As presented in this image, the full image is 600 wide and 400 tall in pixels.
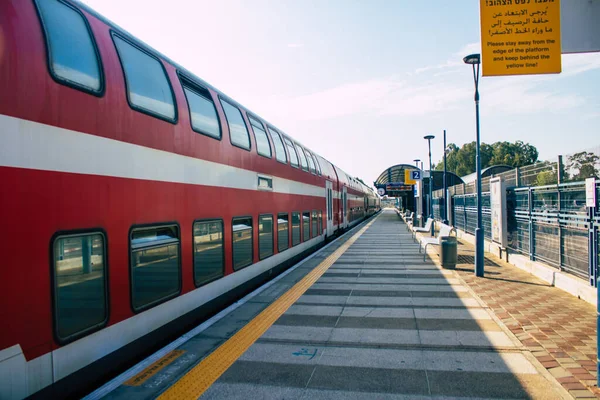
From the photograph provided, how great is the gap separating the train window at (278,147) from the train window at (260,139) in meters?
0.63

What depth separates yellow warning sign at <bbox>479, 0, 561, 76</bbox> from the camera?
551cm

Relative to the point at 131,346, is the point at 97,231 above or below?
above

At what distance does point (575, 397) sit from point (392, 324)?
8.26ft

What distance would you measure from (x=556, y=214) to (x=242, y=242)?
6.05 meters

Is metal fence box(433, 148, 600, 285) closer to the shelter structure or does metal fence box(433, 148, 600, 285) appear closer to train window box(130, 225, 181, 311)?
train window box(130, 225, 181, 311)

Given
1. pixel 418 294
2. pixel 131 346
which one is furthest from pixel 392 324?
pixel 131 346

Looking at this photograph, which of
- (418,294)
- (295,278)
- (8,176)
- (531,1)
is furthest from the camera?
(295,278)

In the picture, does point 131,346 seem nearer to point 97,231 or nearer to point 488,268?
A: point 97,231

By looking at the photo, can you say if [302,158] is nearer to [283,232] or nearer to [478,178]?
[283,232]

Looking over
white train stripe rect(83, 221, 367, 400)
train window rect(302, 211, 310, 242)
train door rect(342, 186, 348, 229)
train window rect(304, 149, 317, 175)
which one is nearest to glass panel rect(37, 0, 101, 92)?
white train stripe rect(83, 221, 367, 400)

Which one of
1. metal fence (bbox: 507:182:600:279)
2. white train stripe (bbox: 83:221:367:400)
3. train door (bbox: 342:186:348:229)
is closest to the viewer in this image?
white train stripe (bbox: 83:221:367:400)

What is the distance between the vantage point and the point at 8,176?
3.00 metres

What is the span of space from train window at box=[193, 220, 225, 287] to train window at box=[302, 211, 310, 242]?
6.59 meters

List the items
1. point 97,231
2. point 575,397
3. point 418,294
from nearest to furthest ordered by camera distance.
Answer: point 575,397
point 97,231
point 418,294
